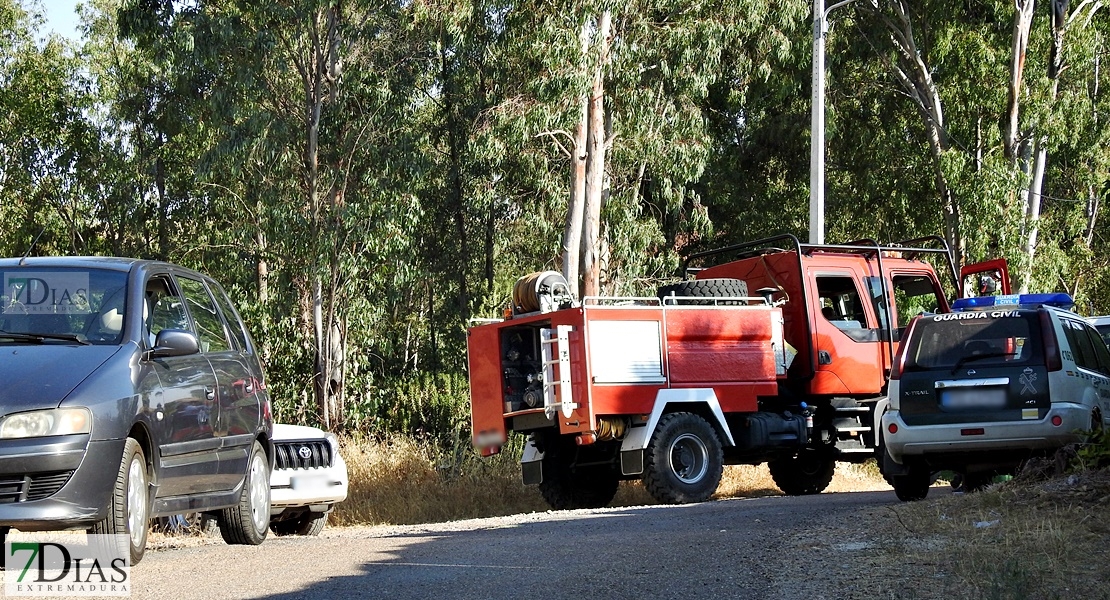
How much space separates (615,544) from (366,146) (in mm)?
18009

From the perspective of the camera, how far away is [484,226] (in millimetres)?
34688

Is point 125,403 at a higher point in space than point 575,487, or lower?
higher

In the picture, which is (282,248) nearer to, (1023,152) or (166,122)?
(166,122)

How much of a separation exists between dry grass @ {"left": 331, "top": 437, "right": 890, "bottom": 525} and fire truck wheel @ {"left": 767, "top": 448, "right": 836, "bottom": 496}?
87 centimetres

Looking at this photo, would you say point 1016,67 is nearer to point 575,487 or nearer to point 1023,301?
point 1023,301

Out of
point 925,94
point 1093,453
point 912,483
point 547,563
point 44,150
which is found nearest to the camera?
point 547,563

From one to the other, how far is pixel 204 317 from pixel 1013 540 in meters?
5.29

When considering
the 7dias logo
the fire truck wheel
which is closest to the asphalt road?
the 7dias logo

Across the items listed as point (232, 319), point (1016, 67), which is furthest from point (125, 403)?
point (1016, 67)

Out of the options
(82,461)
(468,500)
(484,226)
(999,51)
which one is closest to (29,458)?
(82,461)

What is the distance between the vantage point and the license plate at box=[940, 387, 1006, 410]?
1131 centimetres

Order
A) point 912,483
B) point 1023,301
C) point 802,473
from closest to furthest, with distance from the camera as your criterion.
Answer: point 912,483, point 1023,301, point 802,473

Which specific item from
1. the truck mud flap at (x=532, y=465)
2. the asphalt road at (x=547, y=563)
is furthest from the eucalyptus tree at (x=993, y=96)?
the asphalt road at (x=547, y=563)

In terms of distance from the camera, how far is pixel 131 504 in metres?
7.38
